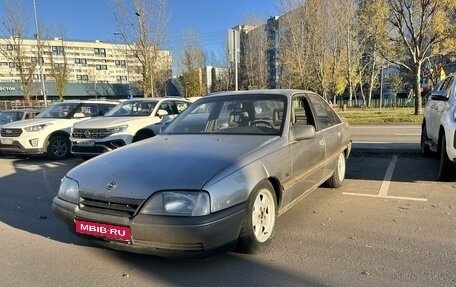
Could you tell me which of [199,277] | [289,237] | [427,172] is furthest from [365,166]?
[199,277]

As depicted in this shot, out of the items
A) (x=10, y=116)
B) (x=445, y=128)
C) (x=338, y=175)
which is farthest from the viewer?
(x=10, y=116)

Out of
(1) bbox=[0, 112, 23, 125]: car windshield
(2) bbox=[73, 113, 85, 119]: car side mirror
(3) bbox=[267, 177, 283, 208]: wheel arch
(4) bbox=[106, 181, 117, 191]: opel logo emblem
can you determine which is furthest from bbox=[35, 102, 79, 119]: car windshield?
(3) bbox=[267, 177, 283, 208]: wheel arch

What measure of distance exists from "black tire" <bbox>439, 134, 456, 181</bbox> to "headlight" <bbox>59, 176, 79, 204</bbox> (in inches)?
202

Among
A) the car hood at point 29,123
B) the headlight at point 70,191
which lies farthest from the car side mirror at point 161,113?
the headlight at point 70,191

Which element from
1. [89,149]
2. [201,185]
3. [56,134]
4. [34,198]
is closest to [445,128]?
[201,185]

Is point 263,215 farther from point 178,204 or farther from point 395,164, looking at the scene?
point 395,164

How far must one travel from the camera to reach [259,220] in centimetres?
374

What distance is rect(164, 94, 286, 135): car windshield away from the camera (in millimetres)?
4660

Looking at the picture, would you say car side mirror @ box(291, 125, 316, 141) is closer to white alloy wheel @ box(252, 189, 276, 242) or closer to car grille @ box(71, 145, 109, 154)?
white alloy wheel @ box(252, 189, 276, 242)

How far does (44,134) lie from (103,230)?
819 cm

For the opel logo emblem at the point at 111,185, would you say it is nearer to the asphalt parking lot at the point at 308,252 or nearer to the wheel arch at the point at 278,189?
the asphalt parking lot at the point at 308,252

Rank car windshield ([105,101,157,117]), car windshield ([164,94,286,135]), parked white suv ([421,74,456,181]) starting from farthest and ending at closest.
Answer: car windshield ([105,101,157,117]) < parked white suv ([421,74,456,181]) < car windshield ([164,94,286,135])

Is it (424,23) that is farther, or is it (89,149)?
(424,23)

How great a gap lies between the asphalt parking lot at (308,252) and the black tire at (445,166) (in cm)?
22
